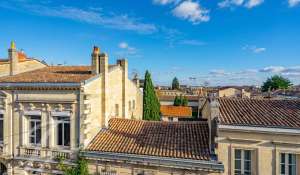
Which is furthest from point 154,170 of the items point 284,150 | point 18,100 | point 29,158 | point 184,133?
point 18,100

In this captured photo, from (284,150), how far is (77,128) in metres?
11.0

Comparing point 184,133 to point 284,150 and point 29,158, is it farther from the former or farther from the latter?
point 29,158

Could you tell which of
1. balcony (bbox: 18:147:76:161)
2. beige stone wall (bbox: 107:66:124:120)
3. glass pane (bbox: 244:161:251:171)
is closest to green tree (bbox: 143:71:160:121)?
beige stone wall (bbox: 107:66:124:120)

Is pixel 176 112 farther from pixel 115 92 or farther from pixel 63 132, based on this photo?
pixel 63 132

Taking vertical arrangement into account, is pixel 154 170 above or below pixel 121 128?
below

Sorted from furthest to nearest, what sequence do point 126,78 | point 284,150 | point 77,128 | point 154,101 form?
point 154,101 < point 126,78 < point 77,128 < point 284,150

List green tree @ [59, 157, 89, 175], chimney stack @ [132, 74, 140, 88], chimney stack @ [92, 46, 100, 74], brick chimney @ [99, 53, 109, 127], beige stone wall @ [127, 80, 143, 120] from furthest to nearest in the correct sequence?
chimney stack @ [132, 74, 140, 88] < beige stone wall @ [127, 80, 143, 120] < brick chimney @ [99, 53, 109, 127] < chimney stack @ [92, 46, 100, 74] < green tree @ [59, 157, 89, 175]

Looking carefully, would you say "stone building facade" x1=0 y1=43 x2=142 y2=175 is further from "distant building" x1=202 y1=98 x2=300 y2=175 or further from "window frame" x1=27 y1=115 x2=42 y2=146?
"distant building" x1=202 y1=98 x2=300 y2=175

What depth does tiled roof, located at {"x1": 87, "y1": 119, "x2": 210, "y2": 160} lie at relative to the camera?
13828 mm

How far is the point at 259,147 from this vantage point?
1291cm

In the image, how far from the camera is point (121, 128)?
16797 mm

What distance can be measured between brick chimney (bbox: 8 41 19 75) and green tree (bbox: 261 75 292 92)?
79.6m

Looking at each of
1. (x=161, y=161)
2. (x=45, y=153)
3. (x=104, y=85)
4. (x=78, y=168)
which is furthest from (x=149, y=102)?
(x=161, y=161)

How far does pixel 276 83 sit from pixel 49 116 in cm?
8313
